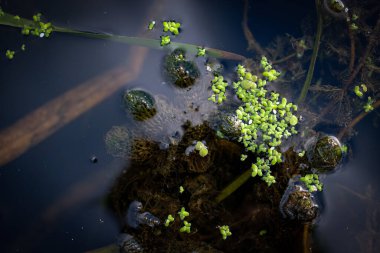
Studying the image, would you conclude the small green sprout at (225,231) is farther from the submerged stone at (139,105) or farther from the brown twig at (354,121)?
the brown twig at (354,121)

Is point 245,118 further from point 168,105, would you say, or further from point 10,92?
point 10,92

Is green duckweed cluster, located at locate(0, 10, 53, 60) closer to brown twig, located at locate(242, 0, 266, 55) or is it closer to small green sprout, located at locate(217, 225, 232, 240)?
brown twig, located at locate(242, 0, 266, 55)

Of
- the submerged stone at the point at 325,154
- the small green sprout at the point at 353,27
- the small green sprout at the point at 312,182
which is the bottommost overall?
the small green sprout at the point at 312,182

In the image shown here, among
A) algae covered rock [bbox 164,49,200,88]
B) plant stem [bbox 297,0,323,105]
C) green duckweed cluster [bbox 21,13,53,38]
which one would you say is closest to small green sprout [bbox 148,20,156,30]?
algae covered rock [bbox 164,49,200,88]

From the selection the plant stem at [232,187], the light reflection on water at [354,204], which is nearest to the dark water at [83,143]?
the light reflection on water at [354,204]

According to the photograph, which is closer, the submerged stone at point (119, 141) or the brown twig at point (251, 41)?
the submerged stone at point (119, 141)

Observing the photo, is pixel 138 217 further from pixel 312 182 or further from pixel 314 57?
pixel 314 57
